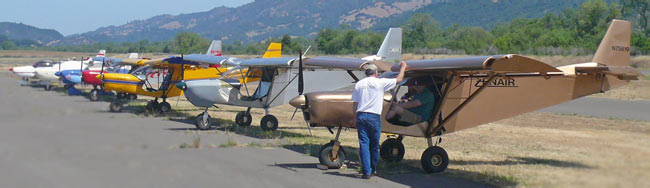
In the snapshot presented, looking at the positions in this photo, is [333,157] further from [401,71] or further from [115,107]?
[115,107]

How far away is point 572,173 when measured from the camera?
27.1ft

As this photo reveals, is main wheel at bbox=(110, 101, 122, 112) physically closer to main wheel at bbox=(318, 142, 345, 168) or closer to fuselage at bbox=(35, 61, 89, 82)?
main wheel at bbox=(318, 142, 345, 168)

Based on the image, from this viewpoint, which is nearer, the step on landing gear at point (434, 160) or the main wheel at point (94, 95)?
the step on landing gear at point (434, 160)

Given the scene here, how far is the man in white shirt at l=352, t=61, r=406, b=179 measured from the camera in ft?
28.8

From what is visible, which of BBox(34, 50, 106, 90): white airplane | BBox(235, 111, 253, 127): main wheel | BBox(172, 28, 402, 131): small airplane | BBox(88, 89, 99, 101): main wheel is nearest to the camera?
BBox(172, 28, 402, 131): small airplane

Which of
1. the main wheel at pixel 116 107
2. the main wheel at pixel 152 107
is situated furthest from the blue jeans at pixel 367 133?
the main wheel at pixel 152 107

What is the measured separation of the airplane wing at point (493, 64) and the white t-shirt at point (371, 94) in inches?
29.1

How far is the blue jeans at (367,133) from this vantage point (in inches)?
346

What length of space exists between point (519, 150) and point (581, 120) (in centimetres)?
755

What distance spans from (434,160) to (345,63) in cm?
305

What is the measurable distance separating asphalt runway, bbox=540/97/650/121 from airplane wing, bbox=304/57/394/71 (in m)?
11.0

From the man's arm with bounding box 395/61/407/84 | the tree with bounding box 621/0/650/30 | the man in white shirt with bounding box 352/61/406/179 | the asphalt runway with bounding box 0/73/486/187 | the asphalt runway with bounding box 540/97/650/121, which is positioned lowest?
the asphalt runway with bounding box 0/73/486/187

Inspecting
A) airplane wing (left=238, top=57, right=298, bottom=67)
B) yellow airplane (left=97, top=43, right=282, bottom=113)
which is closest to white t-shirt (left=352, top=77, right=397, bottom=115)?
airplane wing (left=238, top=57, right=298, bottom=67)

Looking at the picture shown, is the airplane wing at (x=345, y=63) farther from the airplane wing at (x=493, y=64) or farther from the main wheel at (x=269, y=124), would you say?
the main wheel at (x=269, y=124)
